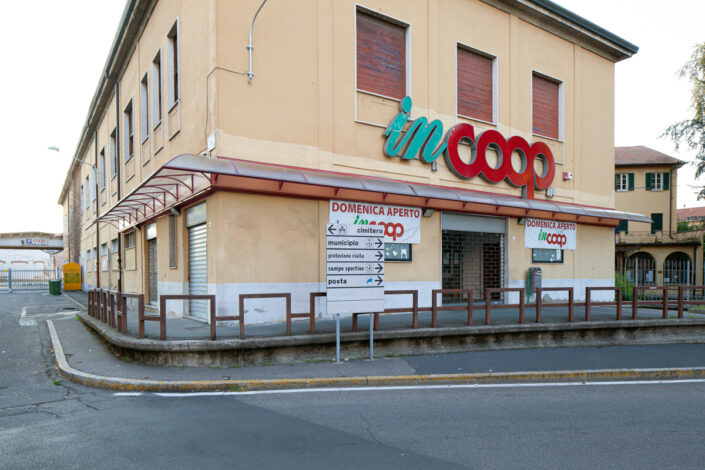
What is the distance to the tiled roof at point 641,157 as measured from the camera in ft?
132

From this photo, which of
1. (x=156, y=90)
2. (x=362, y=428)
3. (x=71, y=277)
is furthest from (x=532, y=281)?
(x=71, y=277)

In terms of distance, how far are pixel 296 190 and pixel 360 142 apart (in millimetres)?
2315

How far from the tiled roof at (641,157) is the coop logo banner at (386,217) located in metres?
35.4

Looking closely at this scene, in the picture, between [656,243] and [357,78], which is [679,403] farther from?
[656,243]

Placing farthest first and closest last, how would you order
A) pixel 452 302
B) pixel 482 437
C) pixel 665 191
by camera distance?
pixel 665 191
pixel 452 302
pixel 482 437

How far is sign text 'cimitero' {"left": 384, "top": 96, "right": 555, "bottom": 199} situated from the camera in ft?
40.5

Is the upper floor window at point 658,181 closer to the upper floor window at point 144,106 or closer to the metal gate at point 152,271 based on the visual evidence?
the upper floor window at point 144,106

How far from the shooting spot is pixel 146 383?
6684 millimetres

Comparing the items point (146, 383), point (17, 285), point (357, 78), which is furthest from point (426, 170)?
point (17, 285)

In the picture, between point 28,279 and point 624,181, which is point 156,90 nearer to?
point 28,279

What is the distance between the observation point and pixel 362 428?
16.4ft

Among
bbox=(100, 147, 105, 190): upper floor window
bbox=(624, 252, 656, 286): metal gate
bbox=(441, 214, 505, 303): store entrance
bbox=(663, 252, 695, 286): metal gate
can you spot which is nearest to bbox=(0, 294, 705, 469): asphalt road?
bbox=(441, 214, 505, 303): store entrance

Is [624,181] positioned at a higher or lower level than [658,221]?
higher

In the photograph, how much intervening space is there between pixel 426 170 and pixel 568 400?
7785mm
